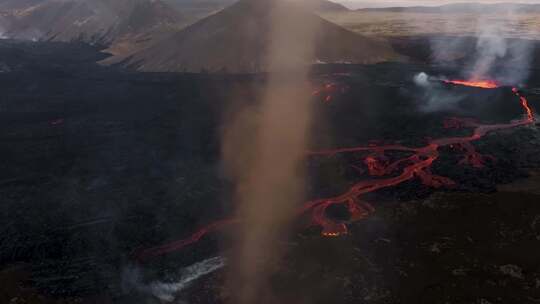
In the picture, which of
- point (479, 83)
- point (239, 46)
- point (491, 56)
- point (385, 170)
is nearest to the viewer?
point (385, 170)

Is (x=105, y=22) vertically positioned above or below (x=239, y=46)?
above

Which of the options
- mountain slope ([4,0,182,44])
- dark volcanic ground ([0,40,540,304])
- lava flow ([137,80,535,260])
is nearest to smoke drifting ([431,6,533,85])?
dark volcanic ground ([0,40,540,304])

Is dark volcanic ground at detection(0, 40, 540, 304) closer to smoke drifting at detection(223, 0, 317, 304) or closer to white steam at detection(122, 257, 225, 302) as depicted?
white steam at detection(122, 257, 225, 302)

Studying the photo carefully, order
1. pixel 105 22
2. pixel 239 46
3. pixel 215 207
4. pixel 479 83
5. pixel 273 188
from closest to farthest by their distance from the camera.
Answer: pixel 215 207 < pixel 273 188 < pixel 479 83 < pixel 239 46 < pixel 105 22

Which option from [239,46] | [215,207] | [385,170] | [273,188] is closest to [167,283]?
[215,207]

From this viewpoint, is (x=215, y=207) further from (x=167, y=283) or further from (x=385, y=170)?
(x=385, y=170)

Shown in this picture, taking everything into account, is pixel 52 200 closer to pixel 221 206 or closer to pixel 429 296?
pixel 221 206
